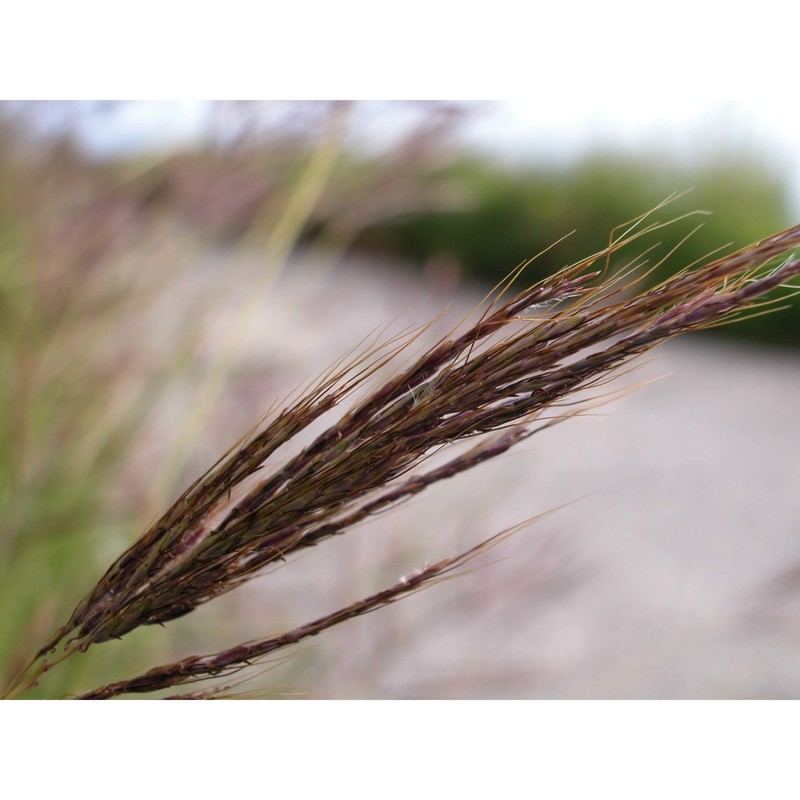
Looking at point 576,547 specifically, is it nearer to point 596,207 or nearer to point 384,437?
point 596,207

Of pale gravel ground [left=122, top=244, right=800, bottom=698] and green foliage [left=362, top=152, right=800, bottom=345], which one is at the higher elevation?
green foliage [left=362, top=152, right=800, bottom=345]

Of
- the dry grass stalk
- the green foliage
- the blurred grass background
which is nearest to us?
the dry grass stalk

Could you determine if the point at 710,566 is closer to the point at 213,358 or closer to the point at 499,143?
the point at 499,143

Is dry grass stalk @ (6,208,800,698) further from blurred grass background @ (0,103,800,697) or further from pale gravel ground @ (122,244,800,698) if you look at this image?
pale gravel ground @ (122,244,800,698)

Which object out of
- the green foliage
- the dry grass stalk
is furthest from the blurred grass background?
the dry grass stalk

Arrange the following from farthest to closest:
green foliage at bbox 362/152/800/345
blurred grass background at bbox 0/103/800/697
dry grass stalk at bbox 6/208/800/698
Answer: green foliage at bbox 362/152/800/345
blurred grass background at bbox 0/103/800/697
dry grass stalk at bbox 6/208/800/698

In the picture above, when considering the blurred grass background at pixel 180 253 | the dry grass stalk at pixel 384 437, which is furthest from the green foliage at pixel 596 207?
the dry grass stalk at pixel 384 437

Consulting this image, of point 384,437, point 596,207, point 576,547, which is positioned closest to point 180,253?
point 596,207
